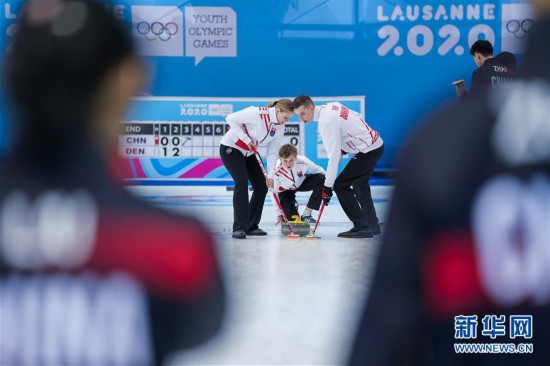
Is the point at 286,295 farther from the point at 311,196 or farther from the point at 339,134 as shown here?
the point at 311,196

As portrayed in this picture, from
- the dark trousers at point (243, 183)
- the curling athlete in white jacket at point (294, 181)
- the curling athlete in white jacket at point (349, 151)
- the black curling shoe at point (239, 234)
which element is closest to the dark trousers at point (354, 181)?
the curling athlete in white jacket at point (349, 151)

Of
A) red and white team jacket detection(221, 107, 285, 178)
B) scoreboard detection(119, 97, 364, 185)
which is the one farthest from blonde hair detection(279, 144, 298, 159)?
scoreboard detection(119, 97, 364, 185)

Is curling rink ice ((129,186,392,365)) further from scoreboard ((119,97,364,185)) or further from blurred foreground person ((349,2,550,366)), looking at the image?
scoreboard ((119,97,364,185))

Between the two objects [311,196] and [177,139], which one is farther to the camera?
[177,139]

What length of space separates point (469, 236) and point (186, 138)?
8.51 m

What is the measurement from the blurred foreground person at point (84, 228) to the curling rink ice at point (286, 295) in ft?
0.12

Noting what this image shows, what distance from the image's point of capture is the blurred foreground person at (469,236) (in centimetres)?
86

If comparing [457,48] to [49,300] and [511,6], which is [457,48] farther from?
[49,300]

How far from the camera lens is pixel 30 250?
0.93 meters

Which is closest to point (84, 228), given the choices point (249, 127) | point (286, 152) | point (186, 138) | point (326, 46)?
point (249, 127)

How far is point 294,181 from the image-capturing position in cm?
718

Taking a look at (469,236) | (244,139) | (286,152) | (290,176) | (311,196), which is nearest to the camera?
(469,236)

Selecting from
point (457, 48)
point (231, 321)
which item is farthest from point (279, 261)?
point (457, 48)

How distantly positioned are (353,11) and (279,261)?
4755mm
